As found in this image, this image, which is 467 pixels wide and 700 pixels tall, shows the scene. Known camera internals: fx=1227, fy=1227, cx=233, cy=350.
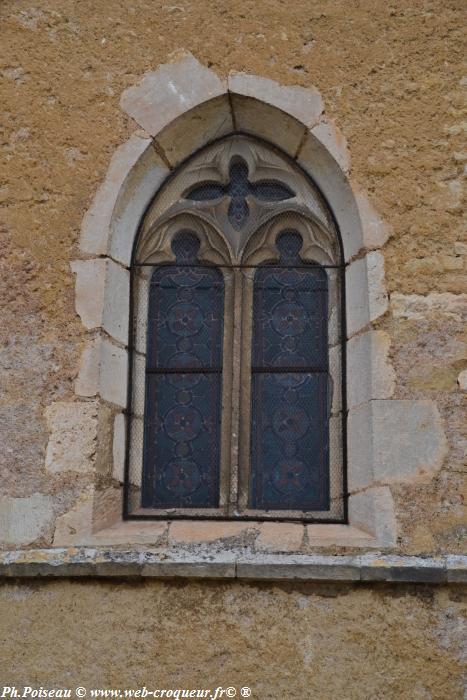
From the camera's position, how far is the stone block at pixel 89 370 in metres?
5.47

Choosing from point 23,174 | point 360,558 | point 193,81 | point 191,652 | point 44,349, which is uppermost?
point 193,81

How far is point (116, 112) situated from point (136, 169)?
291 millimetres

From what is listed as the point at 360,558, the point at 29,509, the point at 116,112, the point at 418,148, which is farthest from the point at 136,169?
the point at 360,558

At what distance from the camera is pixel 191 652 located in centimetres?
503

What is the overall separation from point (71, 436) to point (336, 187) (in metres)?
1.73

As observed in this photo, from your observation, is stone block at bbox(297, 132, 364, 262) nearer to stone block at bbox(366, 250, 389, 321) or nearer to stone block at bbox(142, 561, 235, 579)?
stone block at bbox(366, 250, 389, 321)

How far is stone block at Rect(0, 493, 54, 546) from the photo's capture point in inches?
208

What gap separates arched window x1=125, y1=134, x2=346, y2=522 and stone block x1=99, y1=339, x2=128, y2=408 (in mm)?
88

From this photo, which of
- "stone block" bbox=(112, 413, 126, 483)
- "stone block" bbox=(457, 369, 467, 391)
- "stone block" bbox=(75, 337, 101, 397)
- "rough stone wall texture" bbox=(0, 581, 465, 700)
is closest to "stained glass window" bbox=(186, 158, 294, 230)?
"stone block" bbox=(75, 337, 101, 397)

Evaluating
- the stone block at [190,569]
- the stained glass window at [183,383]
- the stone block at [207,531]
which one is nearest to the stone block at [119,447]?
the stained glass window at [183,383]

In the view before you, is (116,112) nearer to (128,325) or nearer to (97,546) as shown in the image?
(128,325)

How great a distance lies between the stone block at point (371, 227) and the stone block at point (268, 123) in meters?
0.50

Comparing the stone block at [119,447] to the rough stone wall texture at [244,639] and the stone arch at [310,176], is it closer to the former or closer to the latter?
the stone arch at [310,176]

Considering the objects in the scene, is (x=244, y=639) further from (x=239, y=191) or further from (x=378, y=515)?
(x=239, y=191)
